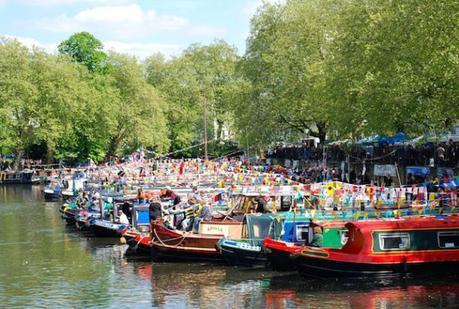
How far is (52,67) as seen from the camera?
3723 inches

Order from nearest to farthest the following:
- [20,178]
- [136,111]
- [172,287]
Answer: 1. [172,287]
2. [20,178]
3. [136,111]

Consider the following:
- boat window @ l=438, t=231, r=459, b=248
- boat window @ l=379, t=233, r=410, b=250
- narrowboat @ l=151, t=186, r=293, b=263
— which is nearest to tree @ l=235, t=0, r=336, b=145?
narrowboat @ l=151, t=186, r=293, b=263

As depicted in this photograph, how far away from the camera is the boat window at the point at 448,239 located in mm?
29094

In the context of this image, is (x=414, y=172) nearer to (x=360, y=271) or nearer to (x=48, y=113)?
(x=360, y=271)

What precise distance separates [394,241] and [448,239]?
219 centimetres

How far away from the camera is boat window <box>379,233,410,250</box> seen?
2859 cm

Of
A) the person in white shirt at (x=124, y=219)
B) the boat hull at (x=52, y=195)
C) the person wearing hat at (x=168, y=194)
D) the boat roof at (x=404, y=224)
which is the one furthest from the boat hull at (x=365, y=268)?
the boat hull at (x=52, y=195)

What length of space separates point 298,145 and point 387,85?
39811 mm

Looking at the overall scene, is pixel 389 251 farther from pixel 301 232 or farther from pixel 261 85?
pixel 261 85

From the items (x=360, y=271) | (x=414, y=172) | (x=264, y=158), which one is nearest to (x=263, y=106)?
(x=264, y=158)

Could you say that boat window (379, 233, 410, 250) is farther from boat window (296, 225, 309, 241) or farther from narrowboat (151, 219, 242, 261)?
narrowboat (151, 219, 242, 261)

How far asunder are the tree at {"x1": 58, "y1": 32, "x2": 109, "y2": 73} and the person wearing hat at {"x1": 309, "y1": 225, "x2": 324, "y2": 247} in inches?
3377

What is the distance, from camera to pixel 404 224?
28.9 metres

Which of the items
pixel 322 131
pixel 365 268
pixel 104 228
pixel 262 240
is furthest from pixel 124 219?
pixel 322 131
